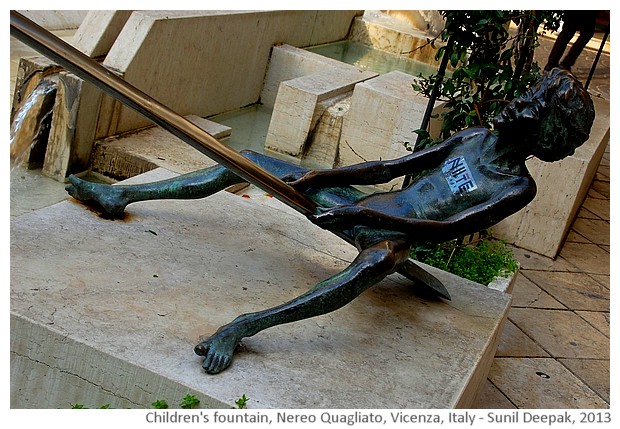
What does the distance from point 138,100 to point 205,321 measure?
0.87 m

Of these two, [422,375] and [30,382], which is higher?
[422,375]

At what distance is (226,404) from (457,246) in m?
2.52

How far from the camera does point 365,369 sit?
3.55 meters

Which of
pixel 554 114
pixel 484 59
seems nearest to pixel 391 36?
pixel 484 59

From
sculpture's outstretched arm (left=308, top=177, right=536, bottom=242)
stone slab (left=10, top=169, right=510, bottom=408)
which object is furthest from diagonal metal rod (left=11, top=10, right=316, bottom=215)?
stone slab (left=10, top=169, right=510, bottom=408)

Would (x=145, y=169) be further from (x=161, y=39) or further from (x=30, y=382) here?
(x=30, y=382)

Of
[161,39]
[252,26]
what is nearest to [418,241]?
[161,39]

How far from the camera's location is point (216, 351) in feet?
10.9

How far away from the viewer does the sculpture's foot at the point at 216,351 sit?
10.8 ft

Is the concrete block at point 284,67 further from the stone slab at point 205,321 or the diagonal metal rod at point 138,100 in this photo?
the diagonal metal rod at point 138,100

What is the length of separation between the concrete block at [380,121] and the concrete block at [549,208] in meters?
0.89

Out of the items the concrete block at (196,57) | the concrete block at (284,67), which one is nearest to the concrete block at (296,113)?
the concrete block at (196,57)

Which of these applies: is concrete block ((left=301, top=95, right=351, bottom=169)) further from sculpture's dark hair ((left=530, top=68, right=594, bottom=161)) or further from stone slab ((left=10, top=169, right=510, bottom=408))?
sculpture's dark hair ((left=530, top=68, right=594, bottom=161))

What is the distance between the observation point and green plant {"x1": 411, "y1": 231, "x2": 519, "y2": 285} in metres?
5.28
